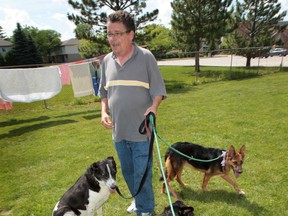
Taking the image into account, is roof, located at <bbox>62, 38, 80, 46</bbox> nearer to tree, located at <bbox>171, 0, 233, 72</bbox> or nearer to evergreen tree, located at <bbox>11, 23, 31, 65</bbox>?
evergreen tree, located at <bbox>11, 23, 31, 65</bbox>

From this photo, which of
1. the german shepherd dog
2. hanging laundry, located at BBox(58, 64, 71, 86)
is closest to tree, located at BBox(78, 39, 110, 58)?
hanging laundry, located at BBox(58, 64, 71, 86)

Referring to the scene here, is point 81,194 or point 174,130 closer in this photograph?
point 81,194

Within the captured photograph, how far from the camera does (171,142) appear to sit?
23.1 feet

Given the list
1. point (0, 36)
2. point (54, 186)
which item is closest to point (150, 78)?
point (54, 186)

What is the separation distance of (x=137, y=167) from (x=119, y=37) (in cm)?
163

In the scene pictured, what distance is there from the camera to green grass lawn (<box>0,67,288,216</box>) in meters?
4.39

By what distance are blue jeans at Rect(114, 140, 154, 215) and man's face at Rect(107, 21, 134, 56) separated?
1.16 m

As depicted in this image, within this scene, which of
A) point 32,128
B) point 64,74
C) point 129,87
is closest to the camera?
point 129,87

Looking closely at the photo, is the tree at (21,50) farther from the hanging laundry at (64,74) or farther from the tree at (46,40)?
the hanging laundry at (64,74)

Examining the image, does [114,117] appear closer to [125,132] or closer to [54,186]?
[125,132]

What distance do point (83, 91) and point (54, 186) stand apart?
785 cm

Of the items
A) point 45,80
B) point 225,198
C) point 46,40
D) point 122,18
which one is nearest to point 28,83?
point 45,80

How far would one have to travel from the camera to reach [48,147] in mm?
7465

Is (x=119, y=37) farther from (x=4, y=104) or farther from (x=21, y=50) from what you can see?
(x=21, y=50)
